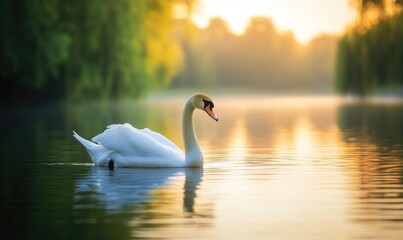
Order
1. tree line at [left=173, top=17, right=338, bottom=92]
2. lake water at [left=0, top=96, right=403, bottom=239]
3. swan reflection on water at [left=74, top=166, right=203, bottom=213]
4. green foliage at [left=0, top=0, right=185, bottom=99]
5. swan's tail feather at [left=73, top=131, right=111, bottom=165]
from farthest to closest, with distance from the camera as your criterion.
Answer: tree line at [left=173, top=17, right=338, bottom=92], green foliage at [left=0, top=0, right=185, bottom=99], swan's tail feather at [left=73, top=131, right=111, bottom=165], swan reflection on water at [left=74, top=166, right=203, bottom=213], lake water at [left=0, top=96, right=403, bottom=239]

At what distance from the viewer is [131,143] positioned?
14.0m

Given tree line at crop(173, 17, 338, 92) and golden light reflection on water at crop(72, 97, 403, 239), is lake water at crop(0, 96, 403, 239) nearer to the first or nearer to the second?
golden light reflection on water at crop(72, 97, 403, 239)

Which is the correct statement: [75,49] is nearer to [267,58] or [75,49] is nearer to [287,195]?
[287,195]

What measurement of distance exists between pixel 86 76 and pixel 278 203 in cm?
3549

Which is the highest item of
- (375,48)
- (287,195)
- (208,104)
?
(375,48)

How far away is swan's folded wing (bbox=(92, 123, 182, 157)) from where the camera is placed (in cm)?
1397

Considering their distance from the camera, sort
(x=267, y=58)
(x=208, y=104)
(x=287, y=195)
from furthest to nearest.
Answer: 1. (x=267, y=58)
2. (x=208, y=104)
3. (x=287, y=195)

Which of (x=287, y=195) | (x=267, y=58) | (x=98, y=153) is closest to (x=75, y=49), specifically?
(x=98, y=153)

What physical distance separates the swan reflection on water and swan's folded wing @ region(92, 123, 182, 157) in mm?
245

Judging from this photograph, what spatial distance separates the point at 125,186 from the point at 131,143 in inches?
90.9

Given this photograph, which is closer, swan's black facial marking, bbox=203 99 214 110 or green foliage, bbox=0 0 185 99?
swan's black facial marking, bbox=203 99 214 110

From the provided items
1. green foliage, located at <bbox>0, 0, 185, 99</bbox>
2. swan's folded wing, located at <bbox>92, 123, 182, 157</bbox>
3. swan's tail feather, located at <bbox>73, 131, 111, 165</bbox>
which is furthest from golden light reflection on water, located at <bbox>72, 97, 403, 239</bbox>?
green foliage, located at <bbox>0, 0, 185, 99</bbox>

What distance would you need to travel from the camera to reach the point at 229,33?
185m

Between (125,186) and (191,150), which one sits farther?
(191,150)
